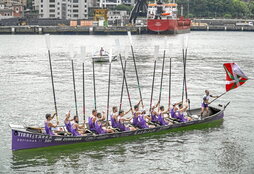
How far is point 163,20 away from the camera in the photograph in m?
156

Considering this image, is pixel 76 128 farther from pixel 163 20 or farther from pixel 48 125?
pixel 163 20

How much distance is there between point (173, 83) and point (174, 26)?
107391 mm

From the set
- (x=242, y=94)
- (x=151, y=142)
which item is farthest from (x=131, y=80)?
(x=151, y=142)

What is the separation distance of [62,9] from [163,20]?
54.8m

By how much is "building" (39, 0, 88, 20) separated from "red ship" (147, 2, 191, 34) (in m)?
38.0

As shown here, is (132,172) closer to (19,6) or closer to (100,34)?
(100,34)

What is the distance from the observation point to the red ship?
515 feet

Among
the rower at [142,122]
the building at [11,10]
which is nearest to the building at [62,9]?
the building at [11,10]

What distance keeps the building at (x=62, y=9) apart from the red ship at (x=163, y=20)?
1497 inches

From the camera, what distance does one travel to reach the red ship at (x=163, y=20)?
515 ft

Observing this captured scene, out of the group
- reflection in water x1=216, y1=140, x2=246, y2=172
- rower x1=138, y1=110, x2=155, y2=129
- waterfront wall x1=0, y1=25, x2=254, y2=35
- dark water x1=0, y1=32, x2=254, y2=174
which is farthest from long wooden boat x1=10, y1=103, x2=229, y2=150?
waterfront wall x1=0, y1=25, x2=254, y2=35

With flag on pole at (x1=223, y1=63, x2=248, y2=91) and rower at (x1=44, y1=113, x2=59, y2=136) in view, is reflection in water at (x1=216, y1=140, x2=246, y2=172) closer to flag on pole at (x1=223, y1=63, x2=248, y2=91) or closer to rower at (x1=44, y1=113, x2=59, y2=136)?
flag on pole at (x1=223, y1=63, x2=248, y2=91)

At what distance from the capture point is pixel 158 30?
159m

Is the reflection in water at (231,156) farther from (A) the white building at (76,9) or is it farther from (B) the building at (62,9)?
(A) the white building at (76,9)
